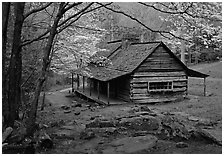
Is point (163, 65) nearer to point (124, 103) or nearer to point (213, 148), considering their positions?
point (124, 103)

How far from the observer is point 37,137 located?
8.25 meters

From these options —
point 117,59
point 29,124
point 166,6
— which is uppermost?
point 166,6

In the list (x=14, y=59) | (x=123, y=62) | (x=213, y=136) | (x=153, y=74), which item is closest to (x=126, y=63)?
(x=123, y=62)

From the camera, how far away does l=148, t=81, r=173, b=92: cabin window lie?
23.3 meters

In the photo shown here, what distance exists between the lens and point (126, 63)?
24531 millimetres

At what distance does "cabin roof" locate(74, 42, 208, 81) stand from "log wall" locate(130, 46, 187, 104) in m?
0.42

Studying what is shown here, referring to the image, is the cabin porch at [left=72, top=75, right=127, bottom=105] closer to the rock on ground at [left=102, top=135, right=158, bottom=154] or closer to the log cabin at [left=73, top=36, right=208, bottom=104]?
the log cabin at [left=73, top=36, right=208, bottom=104]

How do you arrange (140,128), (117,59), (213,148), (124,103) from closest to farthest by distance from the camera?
(213,148) < (140,128) < (124,103) < (117,59)

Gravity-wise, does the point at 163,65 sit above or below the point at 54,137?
above

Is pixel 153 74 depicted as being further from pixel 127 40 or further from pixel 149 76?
pixel 127 40

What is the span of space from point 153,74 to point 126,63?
257cm

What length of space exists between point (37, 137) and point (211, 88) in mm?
24750

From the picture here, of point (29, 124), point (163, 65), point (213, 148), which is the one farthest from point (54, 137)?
point (163, 65)

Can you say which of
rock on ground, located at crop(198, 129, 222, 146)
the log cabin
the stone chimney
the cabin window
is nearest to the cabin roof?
the log cabin
